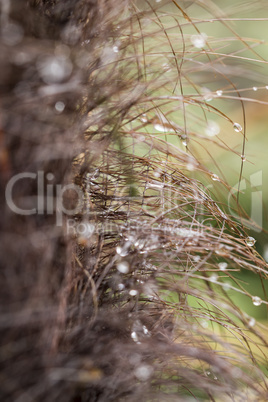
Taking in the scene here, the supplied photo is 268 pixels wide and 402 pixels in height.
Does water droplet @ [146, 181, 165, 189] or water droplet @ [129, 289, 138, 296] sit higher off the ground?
water droplet @ [146, 181, 165, 189]

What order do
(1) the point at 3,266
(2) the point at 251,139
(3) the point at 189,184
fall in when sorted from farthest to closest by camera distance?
(2) the point at 251,139, (3) the point at 189,184, (1) the point at 3,266

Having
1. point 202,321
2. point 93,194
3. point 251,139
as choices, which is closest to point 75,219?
point 93,194

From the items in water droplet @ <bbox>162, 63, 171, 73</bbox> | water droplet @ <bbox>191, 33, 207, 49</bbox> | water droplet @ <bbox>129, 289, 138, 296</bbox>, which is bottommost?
water droplet @ <bbox>129, 289, 138, 296</bbox>

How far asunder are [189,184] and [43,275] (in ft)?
0.53

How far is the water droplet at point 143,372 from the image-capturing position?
0.82 ft

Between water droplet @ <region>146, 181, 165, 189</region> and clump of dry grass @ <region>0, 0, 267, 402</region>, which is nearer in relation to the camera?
clump of dry grass @ <region>0, 0, 267, 402</region>

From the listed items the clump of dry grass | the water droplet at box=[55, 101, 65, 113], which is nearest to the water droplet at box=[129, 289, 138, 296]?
the clump of dry grass

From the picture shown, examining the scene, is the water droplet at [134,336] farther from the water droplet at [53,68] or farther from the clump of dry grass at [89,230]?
the water droplet at [53,68]

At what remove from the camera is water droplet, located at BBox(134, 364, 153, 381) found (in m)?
0.25

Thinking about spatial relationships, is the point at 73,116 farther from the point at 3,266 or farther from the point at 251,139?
the point at 251,139

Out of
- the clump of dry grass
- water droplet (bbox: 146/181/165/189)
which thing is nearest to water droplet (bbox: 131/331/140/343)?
the clump of dry grass

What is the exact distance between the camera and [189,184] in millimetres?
339

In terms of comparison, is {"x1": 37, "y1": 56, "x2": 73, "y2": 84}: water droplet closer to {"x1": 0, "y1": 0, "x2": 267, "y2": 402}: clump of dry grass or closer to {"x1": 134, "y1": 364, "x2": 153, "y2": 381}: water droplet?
{"x1": 0, "y1": 0, "x2": 267, "y2": 402}: clump of dry grass

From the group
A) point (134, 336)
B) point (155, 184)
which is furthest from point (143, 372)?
point (155, 184)
